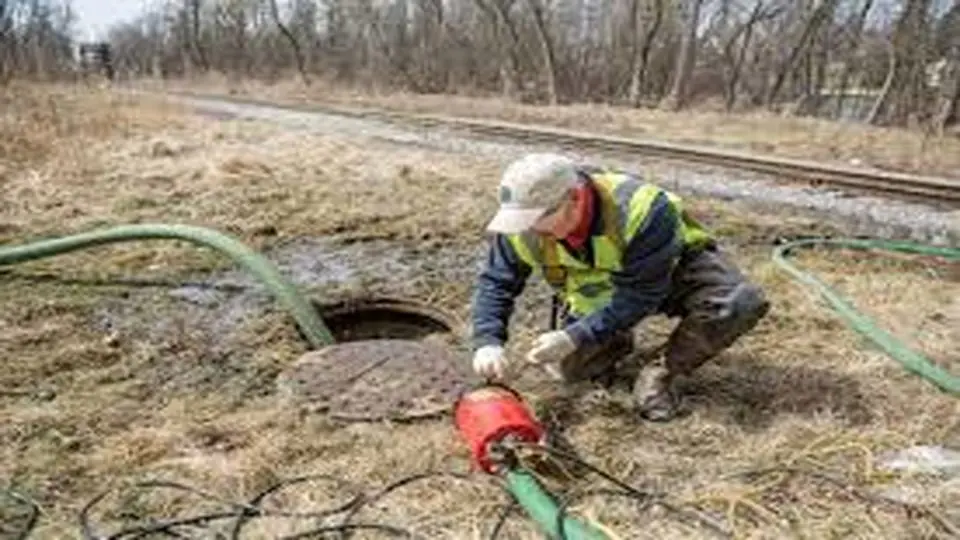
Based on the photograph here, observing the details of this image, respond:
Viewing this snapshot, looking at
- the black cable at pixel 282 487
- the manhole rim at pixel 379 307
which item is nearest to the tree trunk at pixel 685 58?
the manhole rim at pixel 379 307

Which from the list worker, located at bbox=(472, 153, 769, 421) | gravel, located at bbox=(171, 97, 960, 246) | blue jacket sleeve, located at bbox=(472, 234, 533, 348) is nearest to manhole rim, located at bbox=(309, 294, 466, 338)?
worker, located at bbox=(472, 153, 769, 421)

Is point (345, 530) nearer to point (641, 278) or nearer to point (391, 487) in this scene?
point (391, 487)

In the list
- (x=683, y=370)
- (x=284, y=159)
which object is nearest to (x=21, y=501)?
(x=683, y=370)

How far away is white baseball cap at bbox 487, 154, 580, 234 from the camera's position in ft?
9.45

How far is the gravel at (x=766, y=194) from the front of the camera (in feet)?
23.7

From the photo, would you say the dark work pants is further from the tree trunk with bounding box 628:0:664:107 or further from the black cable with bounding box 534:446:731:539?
the tree trunk with bounding box 628:0:664:107

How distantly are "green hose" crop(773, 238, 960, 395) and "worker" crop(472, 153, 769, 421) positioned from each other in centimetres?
81

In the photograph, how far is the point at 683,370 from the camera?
11.4 feet

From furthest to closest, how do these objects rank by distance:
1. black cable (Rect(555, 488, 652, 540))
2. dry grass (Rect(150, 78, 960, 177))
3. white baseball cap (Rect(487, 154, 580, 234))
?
dry grass (Rect(150, 78, 960, 177)) → white baseball cap (Rect(487, 154, 580, 234)) → black cable (Rect(555, 488, 652, 540))

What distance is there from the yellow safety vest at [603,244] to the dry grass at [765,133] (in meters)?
8.21

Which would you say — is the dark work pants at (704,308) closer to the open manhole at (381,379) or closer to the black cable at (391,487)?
the open manhole at (381,379)

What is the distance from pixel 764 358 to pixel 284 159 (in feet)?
21.8

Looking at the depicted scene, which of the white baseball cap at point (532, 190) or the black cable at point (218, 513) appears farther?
the white baseball cap at point (532, 190)

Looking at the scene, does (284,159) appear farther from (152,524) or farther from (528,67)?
(528,67)
